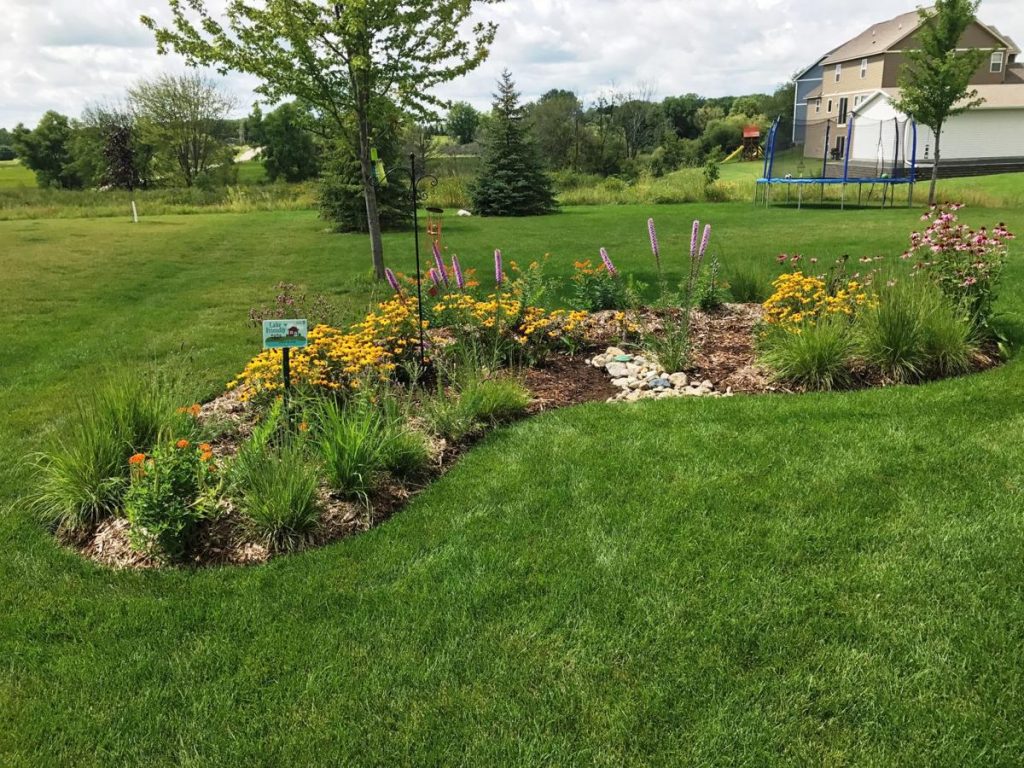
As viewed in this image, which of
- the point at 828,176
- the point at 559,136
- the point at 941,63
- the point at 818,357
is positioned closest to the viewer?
the point at 818,357

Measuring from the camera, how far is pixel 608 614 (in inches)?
103

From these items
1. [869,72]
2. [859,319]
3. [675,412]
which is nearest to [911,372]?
[859,319]

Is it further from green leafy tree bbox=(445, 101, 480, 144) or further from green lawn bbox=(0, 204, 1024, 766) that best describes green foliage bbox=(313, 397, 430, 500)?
green leafy tree bbox=(445, 101, 480, 144)

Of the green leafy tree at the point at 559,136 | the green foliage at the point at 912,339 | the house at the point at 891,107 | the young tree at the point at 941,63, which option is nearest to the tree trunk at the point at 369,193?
the green foliage at the point at 912,339

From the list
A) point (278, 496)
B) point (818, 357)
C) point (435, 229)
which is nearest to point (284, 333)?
point (278, 496)

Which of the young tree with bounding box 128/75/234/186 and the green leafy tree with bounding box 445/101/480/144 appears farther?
the green leafy tree with bounding box 445/101/480/144

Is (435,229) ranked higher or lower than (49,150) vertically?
lower

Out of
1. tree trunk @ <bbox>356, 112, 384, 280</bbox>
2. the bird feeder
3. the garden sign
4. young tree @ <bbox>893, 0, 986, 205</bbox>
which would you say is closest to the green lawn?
the garden sign

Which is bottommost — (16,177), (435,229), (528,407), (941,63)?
(528,407)

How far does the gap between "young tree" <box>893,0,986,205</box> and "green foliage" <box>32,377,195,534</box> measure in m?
18.5

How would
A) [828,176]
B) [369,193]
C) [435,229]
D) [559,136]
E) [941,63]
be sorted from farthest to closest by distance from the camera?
[559,136] → [828,176] → [941,63] → [369,193] → [435,229]

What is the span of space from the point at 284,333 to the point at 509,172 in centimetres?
1767

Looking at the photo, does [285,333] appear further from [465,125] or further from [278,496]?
[465,125]

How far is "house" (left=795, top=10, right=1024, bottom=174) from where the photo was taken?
97.0 ft
